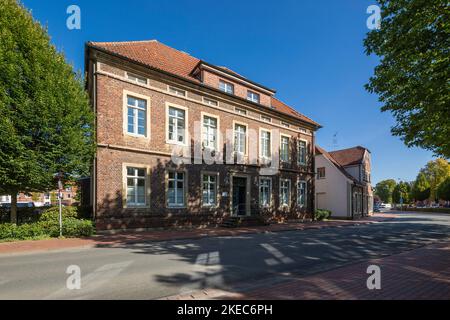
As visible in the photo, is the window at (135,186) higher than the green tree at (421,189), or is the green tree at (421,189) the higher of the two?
the window at (135,186)

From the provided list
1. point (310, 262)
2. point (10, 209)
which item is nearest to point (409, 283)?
point (310, 262)

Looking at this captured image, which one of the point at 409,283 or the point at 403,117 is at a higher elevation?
the point at 403,117

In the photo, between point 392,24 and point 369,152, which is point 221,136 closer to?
point 392,24

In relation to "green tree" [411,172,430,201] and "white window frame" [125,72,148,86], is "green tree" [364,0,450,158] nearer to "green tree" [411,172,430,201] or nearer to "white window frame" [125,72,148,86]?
"white window frame" [125,72,148,86]

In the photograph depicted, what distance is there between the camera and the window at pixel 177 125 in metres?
16.8

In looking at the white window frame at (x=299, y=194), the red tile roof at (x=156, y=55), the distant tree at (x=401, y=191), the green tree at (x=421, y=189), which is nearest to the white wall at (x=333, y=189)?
the white window frame at (x=299, y=194)

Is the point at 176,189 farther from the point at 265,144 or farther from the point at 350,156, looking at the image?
the point at 350,156

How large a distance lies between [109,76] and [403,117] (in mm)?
13541

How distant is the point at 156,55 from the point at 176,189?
8.67m

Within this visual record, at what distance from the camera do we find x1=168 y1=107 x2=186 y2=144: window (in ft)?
55.1

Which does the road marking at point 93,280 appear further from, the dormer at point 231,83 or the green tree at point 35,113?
the dormer at point 231,83

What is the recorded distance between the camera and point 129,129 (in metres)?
15.1

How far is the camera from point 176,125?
55.9 ft

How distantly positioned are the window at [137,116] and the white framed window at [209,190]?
4880 millimetres
